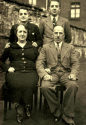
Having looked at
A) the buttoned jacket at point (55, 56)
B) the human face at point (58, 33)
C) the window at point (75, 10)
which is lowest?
the buttoned jacket at point (55, 56)

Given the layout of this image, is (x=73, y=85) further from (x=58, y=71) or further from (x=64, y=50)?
(x=64, y=50)

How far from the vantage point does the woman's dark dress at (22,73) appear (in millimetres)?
3939

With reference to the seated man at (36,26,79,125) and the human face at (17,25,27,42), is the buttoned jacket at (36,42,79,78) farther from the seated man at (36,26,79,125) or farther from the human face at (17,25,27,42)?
the human face at (17,25,27,42)

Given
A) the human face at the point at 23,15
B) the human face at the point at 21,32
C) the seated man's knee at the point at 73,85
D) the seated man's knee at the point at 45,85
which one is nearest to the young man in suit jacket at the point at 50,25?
the human face at the point at 23,15

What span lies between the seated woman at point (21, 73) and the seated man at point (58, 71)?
0.14 metres

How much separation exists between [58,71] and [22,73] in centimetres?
61

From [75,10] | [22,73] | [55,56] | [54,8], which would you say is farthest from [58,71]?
[75,10]

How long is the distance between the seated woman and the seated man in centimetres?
14

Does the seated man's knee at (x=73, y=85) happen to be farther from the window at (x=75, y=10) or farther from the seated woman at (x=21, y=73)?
the window at (x=75, y=10)

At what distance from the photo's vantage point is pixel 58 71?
14.1ft

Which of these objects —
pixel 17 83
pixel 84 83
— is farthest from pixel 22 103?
pixel 84 83

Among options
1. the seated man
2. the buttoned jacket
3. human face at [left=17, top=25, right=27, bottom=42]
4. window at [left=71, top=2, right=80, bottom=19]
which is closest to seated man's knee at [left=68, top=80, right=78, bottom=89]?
the seated man

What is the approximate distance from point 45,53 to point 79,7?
20.5 m

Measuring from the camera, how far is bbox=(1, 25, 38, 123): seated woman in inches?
155
